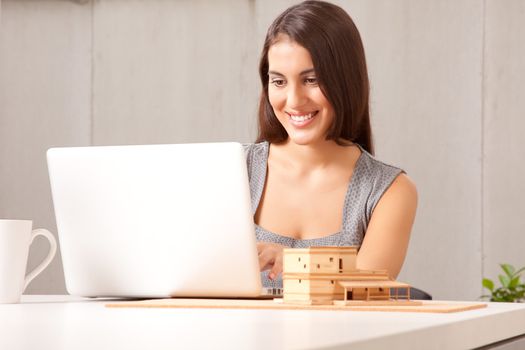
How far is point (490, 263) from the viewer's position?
17.4 ft

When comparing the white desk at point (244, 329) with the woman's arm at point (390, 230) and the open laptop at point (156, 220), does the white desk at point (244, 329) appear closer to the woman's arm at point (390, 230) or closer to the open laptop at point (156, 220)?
the open laptop at point (156, 220)

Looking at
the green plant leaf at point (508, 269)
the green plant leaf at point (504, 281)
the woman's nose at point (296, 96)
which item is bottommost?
the green plant leaf at point (504, 281)

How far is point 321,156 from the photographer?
237cm

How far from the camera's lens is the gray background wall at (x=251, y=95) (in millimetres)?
5285

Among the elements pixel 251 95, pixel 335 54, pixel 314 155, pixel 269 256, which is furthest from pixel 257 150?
pixel 251 95

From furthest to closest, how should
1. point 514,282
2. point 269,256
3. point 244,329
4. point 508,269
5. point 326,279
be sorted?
point 508,269
point 514,282
point 269,256
point 326,279
point 244,329

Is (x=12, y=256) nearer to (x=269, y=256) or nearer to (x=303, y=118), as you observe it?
(x=269, y=256)

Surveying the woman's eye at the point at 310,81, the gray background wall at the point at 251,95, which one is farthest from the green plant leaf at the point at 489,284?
Answer: the woman's eye at the point at 310,81

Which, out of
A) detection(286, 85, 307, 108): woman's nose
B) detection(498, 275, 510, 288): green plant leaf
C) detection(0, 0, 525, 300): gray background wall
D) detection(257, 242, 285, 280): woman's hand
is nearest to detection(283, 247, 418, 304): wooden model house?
detection(257, 242, 285, 280): woman's hand

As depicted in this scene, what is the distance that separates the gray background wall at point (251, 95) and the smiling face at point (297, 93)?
10.5ft

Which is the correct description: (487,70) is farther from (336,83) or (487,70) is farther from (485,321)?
(485,321)

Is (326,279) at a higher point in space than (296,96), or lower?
lower

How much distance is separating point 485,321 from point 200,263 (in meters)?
0.53

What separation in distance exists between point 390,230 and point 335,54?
16.3 inches
